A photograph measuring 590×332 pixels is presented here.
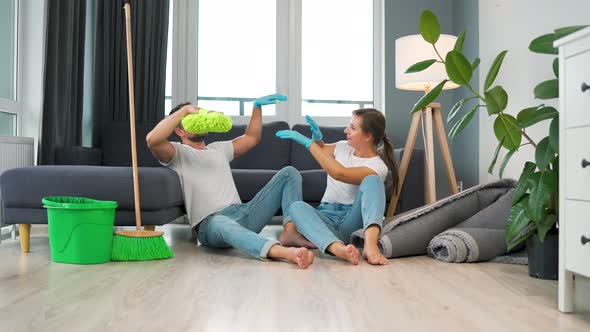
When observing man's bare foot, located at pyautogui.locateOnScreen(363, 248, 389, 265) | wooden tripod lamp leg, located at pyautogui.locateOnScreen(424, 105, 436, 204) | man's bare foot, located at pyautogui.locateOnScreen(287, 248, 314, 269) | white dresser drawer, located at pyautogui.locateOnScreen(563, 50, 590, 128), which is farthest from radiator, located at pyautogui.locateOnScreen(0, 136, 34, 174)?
white dresser drawer, located at pyautogui.locateOnScreen(563, 50, 590, 128)

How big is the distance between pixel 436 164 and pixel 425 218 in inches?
83.6

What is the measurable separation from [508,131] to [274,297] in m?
1.17

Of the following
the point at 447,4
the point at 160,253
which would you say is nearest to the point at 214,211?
the point at 160,253

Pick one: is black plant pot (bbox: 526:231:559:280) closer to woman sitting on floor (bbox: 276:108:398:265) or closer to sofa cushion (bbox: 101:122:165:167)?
woman sitting on floor (bbox: 276:108:398:265)

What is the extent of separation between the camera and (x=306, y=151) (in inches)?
165

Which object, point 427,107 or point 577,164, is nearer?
point 577,164

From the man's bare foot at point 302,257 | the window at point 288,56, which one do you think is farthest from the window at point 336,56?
the man's bare foot at point 302,257

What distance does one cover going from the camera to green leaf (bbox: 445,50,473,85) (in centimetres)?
236

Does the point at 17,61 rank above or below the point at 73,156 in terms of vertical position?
above

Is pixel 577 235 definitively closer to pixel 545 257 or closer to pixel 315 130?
pixel 545 257

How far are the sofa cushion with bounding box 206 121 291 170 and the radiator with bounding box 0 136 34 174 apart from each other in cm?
123

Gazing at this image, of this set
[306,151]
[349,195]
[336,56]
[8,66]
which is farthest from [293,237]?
[336,56]

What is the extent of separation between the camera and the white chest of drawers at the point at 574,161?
1480 millimetres

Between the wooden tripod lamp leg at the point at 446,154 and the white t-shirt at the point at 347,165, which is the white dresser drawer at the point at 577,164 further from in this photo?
the wooden tripod lamp leg at the point at 446,154
